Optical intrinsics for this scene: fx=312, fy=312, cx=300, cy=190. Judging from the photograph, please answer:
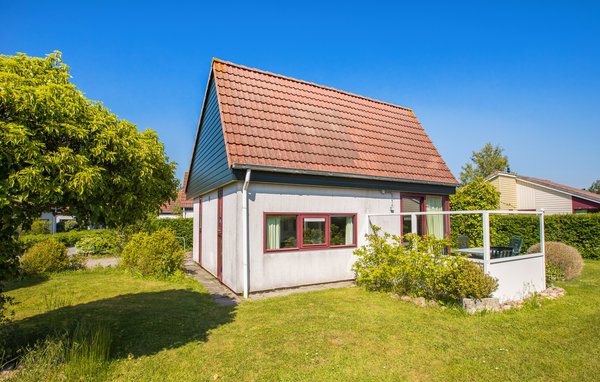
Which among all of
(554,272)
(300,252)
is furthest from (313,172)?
(554,272)

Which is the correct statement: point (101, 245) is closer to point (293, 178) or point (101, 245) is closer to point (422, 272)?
point (293, 178)

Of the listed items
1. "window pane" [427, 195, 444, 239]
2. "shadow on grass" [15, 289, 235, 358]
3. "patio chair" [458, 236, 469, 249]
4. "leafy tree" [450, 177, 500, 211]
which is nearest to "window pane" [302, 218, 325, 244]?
"shadow on grass" [15, 289, 235, 358]

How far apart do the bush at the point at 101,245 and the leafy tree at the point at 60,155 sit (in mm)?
15153

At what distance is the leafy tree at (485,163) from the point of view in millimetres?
45000

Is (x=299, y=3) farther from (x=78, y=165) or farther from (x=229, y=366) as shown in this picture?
(x=229, y=366)

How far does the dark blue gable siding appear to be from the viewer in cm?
918

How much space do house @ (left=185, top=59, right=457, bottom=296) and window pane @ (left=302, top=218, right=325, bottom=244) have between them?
1.2 inches

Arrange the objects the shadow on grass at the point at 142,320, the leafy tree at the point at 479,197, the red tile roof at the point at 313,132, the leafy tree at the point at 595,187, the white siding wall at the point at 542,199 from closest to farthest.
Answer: the shadow on grass at the point at 142,320, the red tile roof at the point at 313,132, the leafy tree at the point at 479,197, the white siding wall at the point at 542,199, the leafy tree at the point at 595,187

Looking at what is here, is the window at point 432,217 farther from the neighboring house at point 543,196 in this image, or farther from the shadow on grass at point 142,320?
the neighboring house at point 543,196

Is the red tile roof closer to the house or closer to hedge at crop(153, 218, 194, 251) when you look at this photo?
the house

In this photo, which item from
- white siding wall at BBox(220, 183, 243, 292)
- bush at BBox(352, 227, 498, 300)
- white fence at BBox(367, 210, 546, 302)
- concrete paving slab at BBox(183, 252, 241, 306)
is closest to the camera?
bush at BBox(352, 227, 498, 300)

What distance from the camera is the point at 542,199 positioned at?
24.0 metres

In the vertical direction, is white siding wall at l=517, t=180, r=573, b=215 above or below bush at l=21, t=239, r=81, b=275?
above

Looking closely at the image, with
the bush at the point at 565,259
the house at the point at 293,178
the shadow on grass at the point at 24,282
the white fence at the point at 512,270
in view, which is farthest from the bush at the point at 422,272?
the shadow on grass at the point at 24,282
